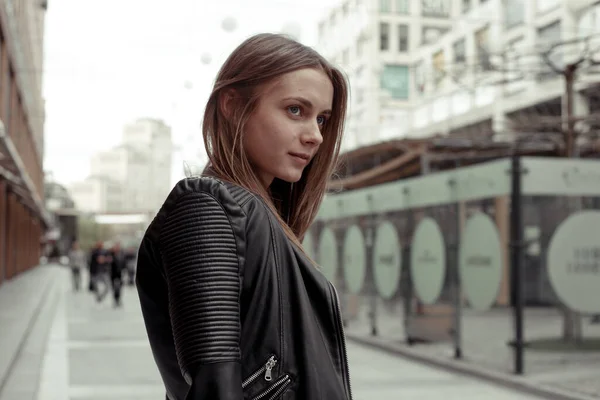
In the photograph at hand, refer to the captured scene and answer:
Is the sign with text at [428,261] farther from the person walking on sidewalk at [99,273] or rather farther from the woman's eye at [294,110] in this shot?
the person walking on sidewalk at [99,273]

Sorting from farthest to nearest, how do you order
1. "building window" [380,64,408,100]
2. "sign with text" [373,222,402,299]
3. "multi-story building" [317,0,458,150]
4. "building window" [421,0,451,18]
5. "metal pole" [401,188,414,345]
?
"building window" [380,64,408,100]
"multi-story building" [317,0,458,150]
"building window" [421,0,451,18]
"sign with text" [373,222,402,299]
"metal pole" [401,188,414,345]

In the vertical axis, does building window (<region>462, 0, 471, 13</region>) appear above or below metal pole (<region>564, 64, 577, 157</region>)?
above

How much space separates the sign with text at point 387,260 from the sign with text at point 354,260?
49cm

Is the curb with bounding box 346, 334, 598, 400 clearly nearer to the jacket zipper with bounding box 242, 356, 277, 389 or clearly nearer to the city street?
the city street

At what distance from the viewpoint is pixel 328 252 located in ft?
53.6

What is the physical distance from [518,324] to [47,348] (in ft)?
21.0

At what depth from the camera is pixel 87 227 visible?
119125 millimetres

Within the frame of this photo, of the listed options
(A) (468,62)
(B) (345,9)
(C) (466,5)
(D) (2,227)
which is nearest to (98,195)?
(B) (345,9)

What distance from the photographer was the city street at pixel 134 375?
8.35 meters

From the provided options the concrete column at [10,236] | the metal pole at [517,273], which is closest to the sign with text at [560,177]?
the metal pole at [517,273]

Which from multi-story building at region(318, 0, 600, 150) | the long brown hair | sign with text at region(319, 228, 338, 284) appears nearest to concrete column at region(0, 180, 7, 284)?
multi-story building at region(318, 0, 600, 150)

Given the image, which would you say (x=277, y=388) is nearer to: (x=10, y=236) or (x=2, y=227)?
(x=2, y=227)

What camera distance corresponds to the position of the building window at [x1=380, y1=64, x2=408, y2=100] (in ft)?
122

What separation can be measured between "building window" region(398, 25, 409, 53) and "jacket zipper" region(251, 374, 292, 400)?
4255 cm
